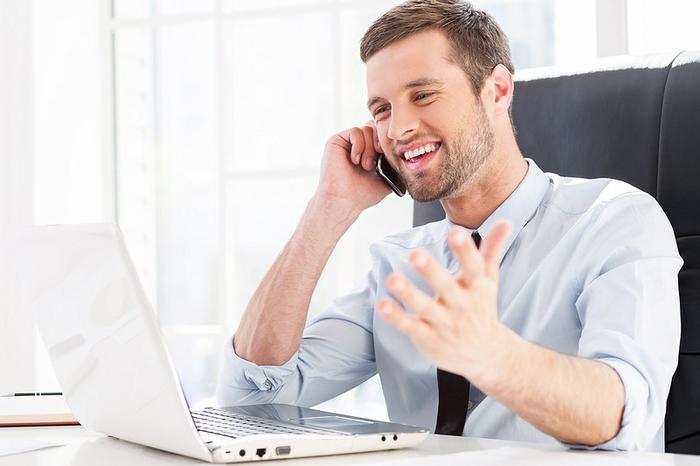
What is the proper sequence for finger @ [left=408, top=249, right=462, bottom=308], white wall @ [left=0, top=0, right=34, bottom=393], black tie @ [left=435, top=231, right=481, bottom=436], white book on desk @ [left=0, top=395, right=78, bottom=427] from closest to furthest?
1. finger @ [left=408, top=249, right=462, bottom=308]
2. white book on desk @ [left=0, top=395, right=78, bottom=427]
3. black tie @ [left=435, top=231, right=481, bottom=436]
4. white wall @ [left=0, top=0, right=34, bottom=393]

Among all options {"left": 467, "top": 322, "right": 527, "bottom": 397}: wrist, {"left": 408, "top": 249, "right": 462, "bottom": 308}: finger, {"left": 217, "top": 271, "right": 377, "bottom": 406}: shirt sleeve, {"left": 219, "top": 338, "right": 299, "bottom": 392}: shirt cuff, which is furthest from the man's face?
{"left": 408, "top": 249, "right": 462, "bottom": 308}: finger

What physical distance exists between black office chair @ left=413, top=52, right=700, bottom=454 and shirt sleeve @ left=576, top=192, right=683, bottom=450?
14 centimetres

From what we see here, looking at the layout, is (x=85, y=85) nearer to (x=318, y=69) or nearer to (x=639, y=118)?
(x=318, y=69)

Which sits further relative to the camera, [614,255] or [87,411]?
[614,255]

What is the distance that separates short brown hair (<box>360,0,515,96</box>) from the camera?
151 cm

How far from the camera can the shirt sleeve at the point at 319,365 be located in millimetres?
1533

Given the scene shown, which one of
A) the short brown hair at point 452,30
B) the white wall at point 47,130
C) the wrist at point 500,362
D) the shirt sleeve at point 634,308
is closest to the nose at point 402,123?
the short brown hair at point 452,30

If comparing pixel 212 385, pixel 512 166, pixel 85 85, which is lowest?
pixel 212 385

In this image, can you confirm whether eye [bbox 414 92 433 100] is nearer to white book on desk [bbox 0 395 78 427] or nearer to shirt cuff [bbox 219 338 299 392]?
shirt cuff [bbox 219 338 299 392]

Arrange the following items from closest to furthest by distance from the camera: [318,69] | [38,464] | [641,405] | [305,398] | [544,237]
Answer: [38,464] → [641,405] → [544,237] → [305,398] → [318,69]

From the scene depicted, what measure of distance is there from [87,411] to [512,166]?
0.82m

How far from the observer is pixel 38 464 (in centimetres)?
89

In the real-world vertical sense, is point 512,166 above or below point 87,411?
above

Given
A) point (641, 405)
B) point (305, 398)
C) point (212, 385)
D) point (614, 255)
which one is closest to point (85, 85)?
point (212, 385)
